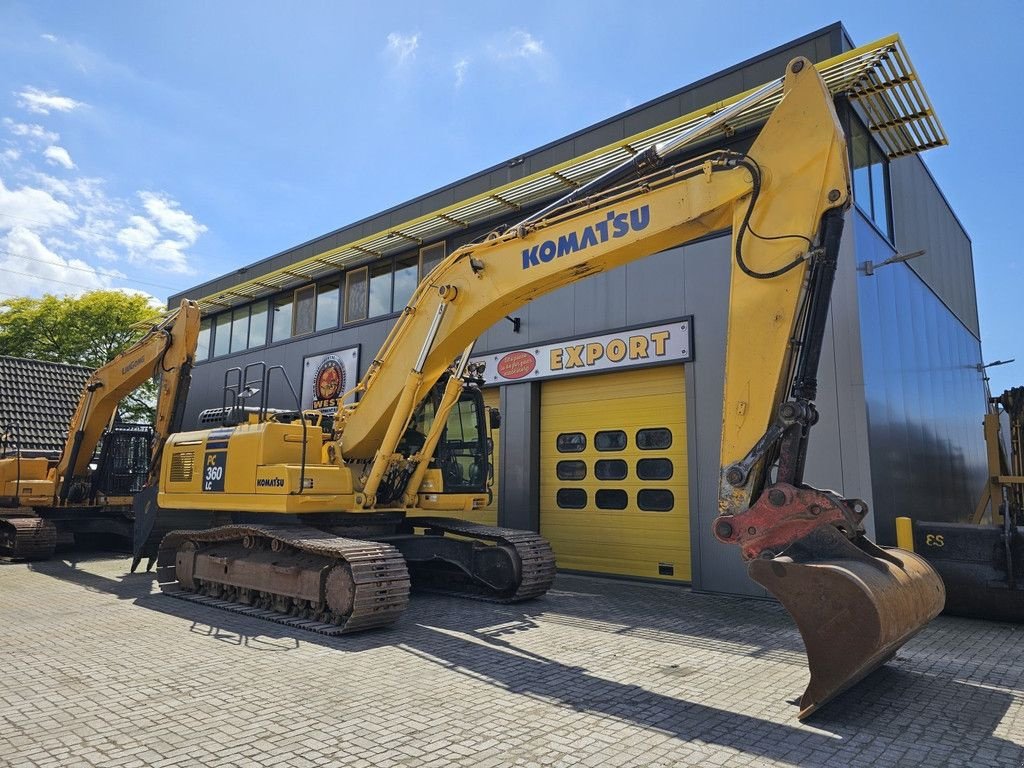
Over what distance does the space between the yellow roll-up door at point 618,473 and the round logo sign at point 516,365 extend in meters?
0.45

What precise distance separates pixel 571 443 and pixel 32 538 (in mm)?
10044

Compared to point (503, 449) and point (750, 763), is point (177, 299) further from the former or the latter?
point (750, 763)

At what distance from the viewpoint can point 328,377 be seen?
651 inches

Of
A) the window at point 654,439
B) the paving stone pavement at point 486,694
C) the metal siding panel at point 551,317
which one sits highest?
the metal siding panel at point 551,317

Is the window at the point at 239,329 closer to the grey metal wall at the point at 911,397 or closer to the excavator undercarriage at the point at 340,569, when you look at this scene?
the excavator undercarriage at the point at 340,569

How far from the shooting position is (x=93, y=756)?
392 centimetres

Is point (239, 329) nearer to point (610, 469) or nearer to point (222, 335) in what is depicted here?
point (222, 335)

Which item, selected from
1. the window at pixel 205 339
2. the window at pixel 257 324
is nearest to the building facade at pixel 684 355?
the window at pixel 257 324

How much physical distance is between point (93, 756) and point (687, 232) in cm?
573

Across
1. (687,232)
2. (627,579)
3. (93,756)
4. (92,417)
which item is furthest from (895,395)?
(92,417)

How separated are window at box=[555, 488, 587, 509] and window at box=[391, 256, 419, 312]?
18.8ft

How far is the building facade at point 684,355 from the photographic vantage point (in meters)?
9.57

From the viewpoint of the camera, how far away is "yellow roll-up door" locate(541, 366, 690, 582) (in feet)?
35.6

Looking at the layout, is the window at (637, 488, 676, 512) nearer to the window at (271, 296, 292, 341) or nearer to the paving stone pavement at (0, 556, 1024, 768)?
the paving stone pavement at (0, 556, 1024, 768)
